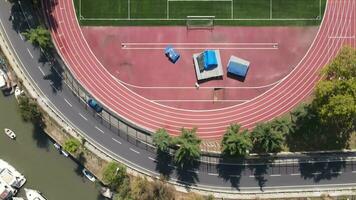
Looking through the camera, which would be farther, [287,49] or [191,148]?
[287,49]

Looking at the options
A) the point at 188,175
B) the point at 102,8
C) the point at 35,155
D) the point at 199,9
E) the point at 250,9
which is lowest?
the point at 188,175

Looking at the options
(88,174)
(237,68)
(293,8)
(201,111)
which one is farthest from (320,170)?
(88,174)

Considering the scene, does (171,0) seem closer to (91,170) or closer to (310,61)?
(310,61)

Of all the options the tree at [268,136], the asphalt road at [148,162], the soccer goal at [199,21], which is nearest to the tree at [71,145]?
the asphalt road at [148,162]

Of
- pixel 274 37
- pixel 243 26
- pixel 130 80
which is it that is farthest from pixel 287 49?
pixel 130 80

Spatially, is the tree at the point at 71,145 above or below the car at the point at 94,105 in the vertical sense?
below

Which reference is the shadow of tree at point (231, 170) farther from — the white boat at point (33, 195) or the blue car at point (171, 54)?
the white boat at point (33, 195)

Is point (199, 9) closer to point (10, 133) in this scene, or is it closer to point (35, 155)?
point (35, 155)
